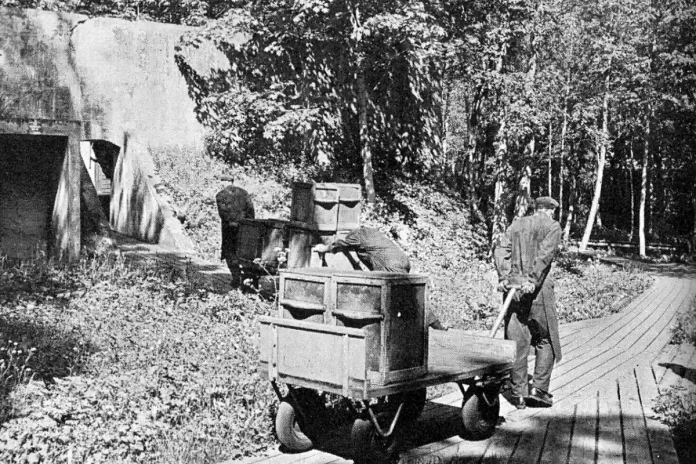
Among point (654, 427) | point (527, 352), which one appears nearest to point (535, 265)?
point (527, 352)

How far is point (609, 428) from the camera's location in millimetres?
7051

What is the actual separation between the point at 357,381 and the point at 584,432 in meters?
2.61

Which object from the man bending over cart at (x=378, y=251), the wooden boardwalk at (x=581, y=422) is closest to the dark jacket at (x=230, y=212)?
the man bending over cart at (x=378, y=251)

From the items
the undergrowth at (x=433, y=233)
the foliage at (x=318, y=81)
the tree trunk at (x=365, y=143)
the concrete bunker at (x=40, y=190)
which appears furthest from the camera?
the tree trunk at (x=365, y=143)

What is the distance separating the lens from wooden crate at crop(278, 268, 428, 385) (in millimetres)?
5582

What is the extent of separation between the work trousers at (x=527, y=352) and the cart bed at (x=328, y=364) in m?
1.32

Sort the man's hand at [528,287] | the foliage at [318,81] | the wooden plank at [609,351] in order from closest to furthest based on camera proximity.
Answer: the man's hand at [528,287] → the wooden plank at [609,351] → the foliage at [318,81]

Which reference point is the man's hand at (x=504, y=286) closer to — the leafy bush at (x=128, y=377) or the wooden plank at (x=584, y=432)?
the wooden plank at (x=584, y=432)

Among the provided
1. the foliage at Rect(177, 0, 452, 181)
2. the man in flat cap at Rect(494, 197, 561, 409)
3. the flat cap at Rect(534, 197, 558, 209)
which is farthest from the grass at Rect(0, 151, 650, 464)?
the foliage at Rect(177, 0, 452, 181)

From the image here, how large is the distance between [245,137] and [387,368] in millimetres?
16851

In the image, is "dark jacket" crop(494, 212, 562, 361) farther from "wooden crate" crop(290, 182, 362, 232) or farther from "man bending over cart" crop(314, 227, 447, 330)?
"wooden crate" crop(290, 182, 362, 232)

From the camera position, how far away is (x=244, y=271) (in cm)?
1276

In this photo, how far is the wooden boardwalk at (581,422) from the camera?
6.17 m

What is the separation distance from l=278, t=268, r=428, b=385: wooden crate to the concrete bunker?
320 inches
